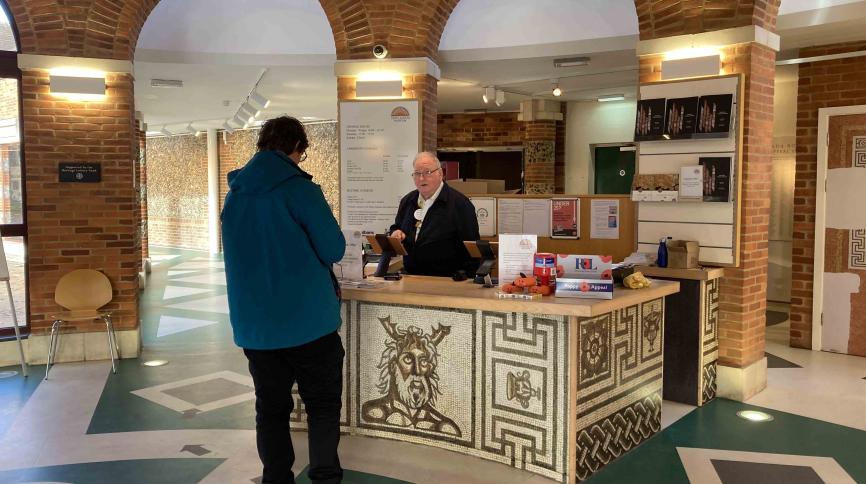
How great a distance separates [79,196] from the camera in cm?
646

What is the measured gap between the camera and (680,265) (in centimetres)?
527

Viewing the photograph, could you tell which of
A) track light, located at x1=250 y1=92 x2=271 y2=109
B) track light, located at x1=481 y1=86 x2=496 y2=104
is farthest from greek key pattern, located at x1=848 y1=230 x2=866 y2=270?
track light, located at x1=250 y1=92 x2=271 y2=109

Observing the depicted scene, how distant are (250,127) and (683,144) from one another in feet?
41.1

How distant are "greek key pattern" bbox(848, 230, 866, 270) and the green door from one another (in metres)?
5.21

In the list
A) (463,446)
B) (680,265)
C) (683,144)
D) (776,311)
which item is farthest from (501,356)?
(776,311)

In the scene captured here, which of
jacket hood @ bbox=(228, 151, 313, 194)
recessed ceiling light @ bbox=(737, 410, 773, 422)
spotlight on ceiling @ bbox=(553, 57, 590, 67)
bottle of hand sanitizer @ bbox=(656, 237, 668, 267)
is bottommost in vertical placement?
recessed ceiling light @ bbox=(737, 410, 773, 422)

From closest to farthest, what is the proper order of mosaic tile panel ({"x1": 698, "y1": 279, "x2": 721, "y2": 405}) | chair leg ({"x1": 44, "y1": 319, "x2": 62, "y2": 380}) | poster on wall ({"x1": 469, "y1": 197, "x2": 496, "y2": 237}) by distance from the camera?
mosaic tile panel ({"x1": 698, "y1": 279, "x2": 721, "y2": 405}) → chair leg ({"x1": 44, "y1": 319, "x2": 62, "y2": 380}) → poster on wall ({"x1": 469, "y1": 197, "x2": 496, "y2": 237})

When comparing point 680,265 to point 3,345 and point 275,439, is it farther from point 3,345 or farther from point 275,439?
point 3,345

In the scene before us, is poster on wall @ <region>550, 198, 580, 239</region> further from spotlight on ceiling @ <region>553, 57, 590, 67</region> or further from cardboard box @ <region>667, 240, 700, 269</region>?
spotlight on ceiling @ <region>553, 57, 590, 67</region>

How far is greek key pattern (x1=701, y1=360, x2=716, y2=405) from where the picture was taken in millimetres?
5289

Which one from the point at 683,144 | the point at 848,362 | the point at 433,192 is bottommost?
the point at 848,362

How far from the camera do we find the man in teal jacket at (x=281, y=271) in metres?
3.22

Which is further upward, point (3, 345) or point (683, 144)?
point (683, 144)

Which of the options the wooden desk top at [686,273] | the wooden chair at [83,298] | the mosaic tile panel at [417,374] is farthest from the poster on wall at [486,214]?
the wooden chair at [83,298]
